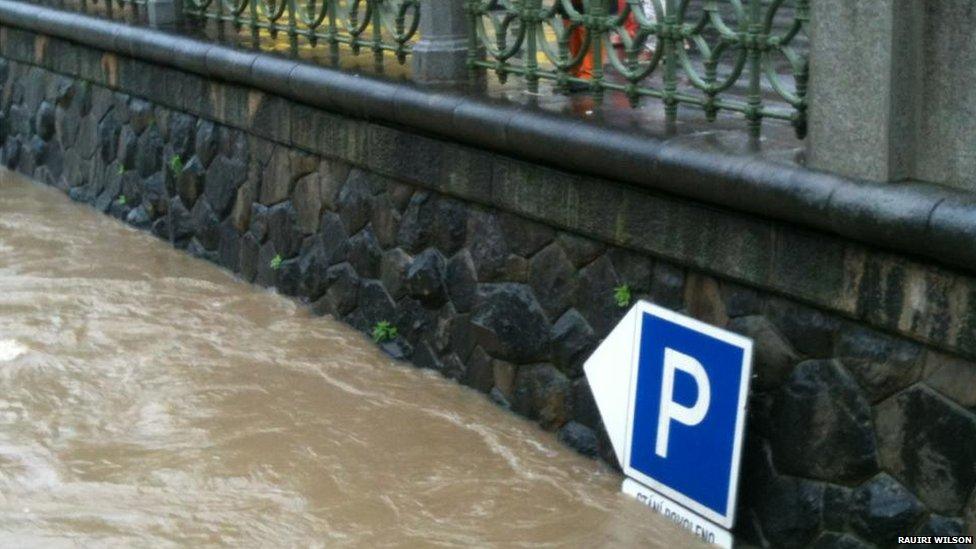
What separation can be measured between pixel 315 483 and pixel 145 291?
280cm

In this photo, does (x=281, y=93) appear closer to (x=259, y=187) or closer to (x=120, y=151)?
(x=259, y=187)

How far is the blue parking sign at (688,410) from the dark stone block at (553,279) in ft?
2.03

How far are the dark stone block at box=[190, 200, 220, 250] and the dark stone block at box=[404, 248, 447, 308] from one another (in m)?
2.05

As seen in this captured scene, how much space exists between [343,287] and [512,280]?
1.42 metres

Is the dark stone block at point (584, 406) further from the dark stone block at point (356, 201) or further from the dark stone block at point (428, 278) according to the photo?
the dark stone block at point (356, 201)

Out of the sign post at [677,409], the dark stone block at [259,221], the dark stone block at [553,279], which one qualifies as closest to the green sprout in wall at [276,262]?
the dark stone block at [259,221]

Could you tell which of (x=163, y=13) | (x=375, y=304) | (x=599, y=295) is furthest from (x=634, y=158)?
(x=163, y=13)

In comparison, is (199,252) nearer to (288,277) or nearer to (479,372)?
(288,277)

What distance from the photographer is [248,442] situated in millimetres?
6145

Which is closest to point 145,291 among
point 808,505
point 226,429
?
point 226,429

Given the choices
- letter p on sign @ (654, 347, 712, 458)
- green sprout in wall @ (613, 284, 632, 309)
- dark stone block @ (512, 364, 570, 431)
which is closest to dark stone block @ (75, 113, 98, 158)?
dark stone block @ (512, 364, 570, 431)

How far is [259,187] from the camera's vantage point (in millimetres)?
8125

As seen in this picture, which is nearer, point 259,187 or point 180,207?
point 259,187

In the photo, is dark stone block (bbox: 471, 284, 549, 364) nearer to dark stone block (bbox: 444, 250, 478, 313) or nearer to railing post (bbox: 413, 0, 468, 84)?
dark stone block (bbox: 444, 250, 478, 313)
